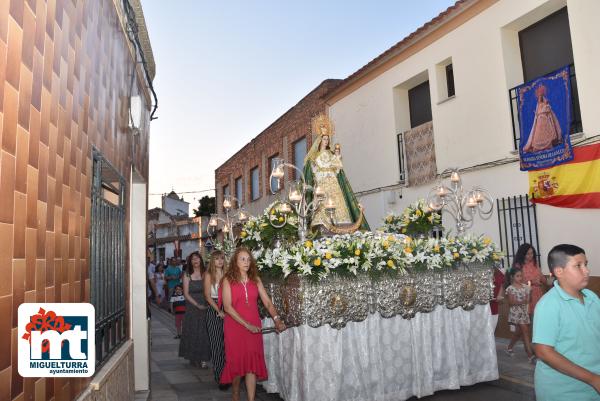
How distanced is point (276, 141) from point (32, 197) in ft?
53.6

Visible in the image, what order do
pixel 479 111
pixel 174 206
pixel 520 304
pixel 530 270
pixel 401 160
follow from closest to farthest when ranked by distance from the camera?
pixel 520 304 → pixel 530 270 → pixel 479 111 → pixel 401 160 → pixel 174 206

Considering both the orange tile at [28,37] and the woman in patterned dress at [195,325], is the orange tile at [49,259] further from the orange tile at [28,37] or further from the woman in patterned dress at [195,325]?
the woman in patterned dress at [195,325]

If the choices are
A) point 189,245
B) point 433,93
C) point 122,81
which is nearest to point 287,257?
point 122,81

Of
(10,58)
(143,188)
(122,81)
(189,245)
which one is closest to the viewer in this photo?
(10,58)

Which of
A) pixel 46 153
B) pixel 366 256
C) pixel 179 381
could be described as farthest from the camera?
pixel 179 381

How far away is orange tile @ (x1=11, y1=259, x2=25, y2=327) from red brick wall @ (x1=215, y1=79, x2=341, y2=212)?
13.3 meters

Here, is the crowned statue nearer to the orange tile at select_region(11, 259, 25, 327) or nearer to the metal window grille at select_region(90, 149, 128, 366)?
the metal window grille at select_region(90, 149, 128, 366)

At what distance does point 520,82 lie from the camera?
29.9 feet

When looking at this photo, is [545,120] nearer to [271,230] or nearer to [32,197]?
[271,230]

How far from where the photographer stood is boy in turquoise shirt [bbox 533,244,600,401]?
2639 millimetres

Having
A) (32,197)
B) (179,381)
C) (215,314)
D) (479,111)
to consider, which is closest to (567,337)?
(32,197)

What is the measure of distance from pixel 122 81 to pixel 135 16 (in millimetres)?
1299

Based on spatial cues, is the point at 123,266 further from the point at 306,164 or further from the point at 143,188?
the point at 306,164

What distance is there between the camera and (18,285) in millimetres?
2221
